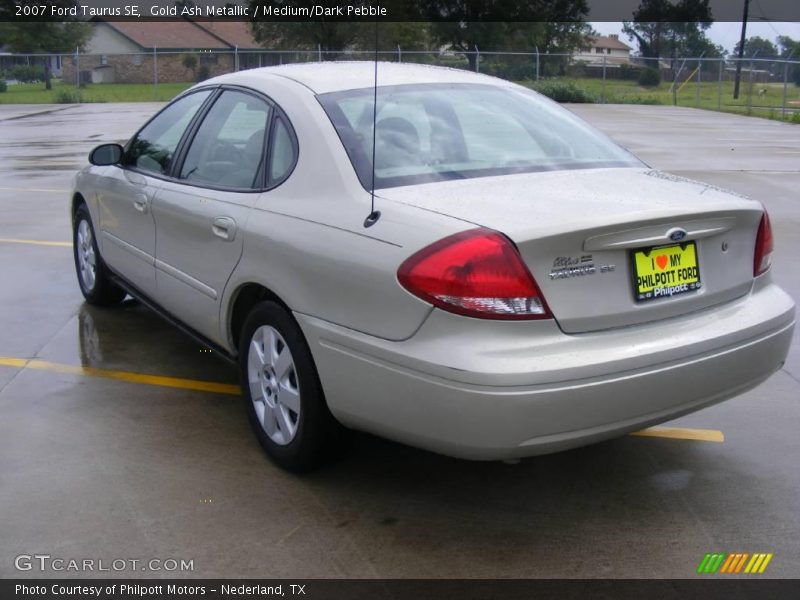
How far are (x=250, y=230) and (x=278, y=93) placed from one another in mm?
678

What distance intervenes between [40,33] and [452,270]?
59.7 meters

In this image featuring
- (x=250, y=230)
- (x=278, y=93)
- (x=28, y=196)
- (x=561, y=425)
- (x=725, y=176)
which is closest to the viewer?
(x=561, y=425)

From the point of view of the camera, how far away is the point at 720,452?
412cm

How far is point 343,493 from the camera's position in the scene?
3.71 m

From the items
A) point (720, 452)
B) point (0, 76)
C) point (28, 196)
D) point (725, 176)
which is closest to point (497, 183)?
point (720, 452)

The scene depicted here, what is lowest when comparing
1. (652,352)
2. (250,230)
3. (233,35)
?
(652,352)

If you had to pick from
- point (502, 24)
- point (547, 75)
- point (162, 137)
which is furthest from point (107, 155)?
point (502, 24)

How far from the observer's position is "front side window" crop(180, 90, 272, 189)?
4.21 metres

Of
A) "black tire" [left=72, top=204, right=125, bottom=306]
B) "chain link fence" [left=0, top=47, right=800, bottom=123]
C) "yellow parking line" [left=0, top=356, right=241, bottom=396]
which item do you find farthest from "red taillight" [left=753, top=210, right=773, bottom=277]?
"chain link fence" [left=0, top=47, right=800, bottom=123]

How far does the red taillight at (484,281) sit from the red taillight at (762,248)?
114 centimetres

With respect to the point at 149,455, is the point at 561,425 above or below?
above

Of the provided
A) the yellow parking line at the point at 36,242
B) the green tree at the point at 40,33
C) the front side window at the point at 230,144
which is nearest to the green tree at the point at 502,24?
the green tree at the point at 40,33

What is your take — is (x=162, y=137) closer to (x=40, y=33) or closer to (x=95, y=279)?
(x=95, y=279)

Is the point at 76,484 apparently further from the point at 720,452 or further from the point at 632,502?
the point at 720,452
